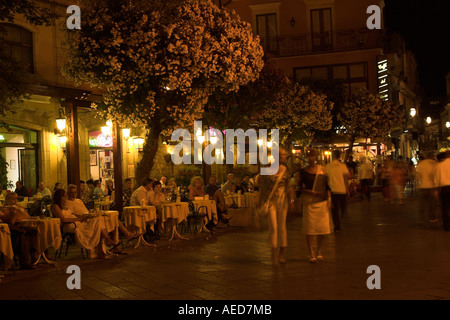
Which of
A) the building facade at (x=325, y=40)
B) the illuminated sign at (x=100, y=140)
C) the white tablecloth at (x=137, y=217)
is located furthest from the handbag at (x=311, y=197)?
the building facade at (x=325, y=40)

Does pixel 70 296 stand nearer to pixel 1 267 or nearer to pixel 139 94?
pixel 1 267

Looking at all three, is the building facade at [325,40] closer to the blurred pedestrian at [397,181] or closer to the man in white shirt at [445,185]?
the blurred pedestrian at [397,181]

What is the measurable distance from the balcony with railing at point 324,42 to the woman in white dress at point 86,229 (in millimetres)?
25648

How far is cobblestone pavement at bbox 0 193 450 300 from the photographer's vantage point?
715cm

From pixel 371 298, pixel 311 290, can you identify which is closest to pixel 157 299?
pixel 311 290

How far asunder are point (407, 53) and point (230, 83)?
5000 cm

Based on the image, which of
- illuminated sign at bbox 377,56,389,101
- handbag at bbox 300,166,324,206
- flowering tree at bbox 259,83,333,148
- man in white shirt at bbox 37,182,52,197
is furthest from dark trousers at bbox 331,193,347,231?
illuminated sign at bbox 377,56,389,101

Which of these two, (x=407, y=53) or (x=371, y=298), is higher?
(x=407, y=53)

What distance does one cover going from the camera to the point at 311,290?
714 cm

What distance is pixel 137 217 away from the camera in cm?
1202

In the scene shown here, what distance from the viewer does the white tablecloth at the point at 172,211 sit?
42.4 feet

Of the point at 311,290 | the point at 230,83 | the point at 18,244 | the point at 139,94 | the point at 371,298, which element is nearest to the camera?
the point at 371,298

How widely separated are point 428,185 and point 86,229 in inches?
337

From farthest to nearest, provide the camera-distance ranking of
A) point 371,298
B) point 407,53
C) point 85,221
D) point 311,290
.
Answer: point 407,53 < point 85,221 < point 311,290 < point 371,298
